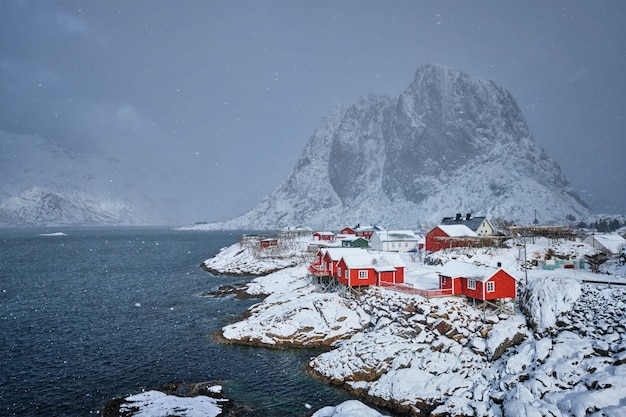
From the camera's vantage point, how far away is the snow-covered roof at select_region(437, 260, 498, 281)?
3513cm

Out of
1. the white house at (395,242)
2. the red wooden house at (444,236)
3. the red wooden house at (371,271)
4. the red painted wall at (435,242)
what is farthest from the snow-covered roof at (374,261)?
the white house at (395,242)

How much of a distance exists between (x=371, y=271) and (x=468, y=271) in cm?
1184

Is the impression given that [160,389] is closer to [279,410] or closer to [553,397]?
[279,410]

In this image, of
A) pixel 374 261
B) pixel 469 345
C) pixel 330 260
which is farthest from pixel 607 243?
pixel 330 260

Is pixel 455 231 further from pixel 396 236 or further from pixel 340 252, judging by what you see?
pixel 340 252

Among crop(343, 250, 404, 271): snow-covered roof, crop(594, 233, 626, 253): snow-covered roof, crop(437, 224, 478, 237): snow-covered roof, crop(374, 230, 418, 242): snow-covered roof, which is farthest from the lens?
crop(374, 230, 418, 242): snow-covered roof

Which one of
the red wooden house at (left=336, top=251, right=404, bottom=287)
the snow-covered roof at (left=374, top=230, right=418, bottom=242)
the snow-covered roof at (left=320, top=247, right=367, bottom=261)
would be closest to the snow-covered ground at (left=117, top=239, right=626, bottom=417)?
the red wooden house at (left=336, top=251, right=404, bottom=287)

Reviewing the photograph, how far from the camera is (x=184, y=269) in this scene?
9169cm

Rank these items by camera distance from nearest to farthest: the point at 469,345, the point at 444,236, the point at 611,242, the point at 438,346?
the point at 469,345
the point at 438,346
the point at 611,242
the point at 444,236

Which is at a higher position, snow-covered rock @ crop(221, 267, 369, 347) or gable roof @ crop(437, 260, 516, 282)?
gable roof @ crop(437, 260, 516, 282)

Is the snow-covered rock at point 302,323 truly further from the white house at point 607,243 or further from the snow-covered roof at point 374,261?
the white house at point 607,243

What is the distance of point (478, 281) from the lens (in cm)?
3506

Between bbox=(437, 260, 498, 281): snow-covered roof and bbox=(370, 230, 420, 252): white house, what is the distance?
4435cm

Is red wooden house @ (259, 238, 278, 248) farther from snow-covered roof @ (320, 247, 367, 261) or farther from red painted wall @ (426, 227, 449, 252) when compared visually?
snow-covered roof @ (320, 247, 367, 261)
